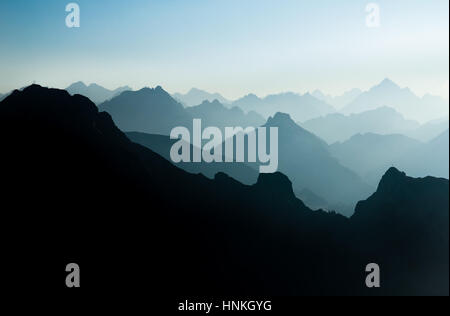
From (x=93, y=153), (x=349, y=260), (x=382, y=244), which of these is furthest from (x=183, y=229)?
(x=382, y=244)

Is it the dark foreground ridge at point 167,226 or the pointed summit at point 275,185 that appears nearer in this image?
the dark foreground ridge at point 167,226

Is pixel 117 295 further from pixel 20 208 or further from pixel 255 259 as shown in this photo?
pixel 255 259

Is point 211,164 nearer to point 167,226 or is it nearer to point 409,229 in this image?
point 167,226

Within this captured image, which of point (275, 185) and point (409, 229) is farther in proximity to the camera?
point (275, 185)

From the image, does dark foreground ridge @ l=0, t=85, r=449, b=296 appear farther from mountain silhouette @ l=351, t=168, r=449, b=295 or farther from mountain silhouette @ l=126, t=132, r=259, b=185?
mountain silhouette @ l=126, t=132, r=259, b=185

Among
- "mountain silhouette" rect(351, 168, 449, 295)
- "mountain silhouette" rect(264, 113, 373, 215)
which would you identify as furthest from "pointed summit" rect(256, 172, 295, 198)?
"mountain silhouette" rect(264, 113, 373, 215)

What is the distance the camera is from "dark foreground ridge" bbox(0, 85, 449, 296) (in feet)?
71.6

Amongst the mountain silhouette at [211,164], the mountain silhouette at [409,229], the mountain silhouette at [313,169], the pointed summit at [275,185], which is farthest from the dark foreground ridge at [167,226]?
the mountain silhouette at [313,169]

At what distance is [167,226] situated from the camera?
26828 millimetres

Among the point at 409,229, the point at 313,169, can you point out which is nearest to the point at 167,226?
the point at 409,229

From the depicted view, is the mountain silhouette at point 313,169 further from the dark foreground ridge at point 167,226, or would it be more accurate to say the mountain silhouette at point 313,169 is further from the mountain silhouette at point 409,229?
the dark foreground ridge at point 167,226

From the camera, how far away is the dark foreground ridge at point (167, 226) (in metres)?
21.8

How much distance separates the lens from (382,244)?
29469mm

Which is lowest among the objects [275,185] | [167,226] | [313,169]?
[167,226]
